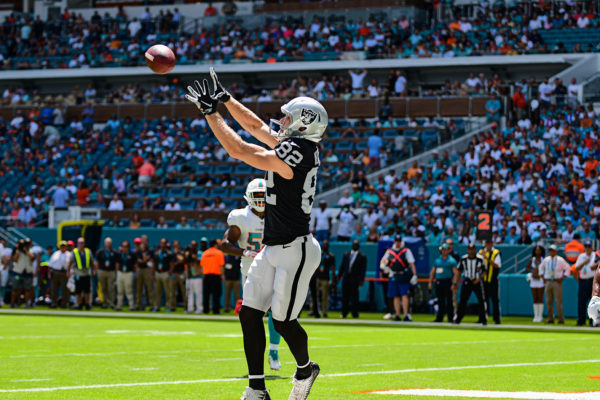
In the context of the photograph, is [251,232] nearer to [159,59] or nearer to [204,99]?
[159,59]

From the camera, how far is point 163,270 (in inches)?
1064

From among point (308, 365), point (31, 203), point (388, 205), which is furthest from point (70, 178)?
point (308, 365)

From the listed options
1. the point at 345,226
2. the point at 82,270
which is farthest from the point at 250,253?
the point at 345,226

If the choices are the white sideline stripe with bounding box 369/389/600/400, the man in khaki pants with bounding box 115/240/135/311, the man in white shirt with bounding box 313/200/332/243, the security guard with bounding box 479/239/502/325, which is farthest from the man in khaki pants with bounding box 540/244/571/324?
the white sideline stripe with bounding box 369/389/600/400

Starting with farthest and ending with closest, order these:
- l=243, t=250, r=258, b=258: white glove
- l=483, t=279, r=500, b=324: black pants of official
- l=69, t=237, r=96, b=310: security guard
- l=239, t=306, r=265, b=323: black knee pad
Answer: l=69, t=237, r=96, b=310: security guard < l=483, t=279, r=500, b=324: black pants of official < l=243, t=250, r=258, b=258: white glove < l=239, t=306, r=265, b=323: black knee pad

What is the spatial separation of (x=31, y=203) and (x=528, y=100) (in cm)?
1656

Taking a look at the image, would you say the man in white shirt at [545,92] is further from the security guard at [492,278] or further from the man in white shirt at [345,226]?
the security guard at [492,278]

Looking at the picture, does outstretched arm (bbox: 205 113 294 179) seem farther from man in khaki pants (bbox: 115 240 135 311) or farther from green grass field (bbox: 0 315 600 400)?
man in khaki pants (bbox: 115 240 135 311)

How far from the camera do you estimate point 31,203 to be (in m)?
36.4

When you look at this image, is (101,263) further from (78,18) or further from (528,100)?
(78,18)

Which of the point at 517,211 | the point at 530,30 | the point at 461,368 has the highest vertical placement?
the point at 530,30

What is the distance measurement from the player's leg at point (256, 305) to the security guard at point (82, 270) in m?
20.2

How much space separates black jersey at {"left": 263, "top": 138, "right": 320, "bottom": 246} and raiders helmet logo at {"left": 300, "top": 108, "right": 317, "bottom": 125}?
0.14 metres

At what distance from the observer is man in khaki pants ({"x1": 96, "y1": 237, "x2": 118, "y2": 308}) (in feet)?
91.9
